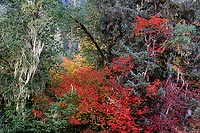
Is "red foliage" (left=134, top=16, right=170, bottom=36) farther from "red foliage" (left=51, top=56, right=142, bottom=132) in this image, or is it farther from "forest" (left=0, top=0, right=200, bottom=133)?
"red foliage" (left=51, top=56, right=142, bottom=132)

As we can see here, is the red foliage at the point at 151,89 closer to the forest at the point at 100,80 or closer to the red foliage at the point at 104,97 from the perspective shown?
the forest at the point at 100,80

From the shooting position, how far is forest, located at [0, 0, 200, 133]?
33.8 ft

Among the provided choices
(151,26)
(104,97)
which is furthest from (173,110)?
(151,26)

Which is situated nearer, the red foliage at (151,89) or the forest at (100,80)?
the forest at (100,80)

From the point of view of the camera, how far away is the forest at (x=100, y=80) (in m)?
10.3

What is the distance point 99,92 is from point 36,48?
282cm

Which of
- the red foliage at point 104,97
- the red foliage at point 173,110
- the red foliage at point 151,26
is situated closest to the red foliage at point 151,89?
the red foliage at point 173,110

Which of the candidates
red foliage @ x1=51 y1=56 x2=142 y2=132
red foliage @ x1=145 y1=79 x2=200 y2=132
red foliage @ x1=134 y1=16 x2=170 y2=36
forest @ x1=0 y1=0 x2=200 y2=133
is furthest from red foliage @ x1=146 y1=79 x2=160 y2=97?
red foliage @ x1=134 y1=16 x2=170 y2=36

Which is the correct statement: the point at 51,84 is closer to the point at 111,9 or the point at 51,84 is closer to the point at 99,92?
the point at 99,92

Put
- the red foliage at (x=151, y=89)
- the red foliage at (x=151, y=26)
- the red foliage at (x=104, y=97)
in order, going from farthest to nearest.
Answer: the red foliage at (x=151, y=26) < the red foliage at (x=151, y=89) < the red foliage at (x=104, y=97)

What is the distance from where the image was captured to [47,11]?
11016 millimetres

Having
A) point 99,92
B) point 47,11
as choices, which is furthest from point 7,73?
point 99,92

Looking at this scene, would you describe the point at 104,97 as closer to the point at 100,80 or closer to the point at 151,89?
the point at 100,80

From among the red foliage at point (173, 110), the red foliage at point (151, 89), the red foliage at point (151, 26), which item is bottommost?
the red foliage at point (173, 110)
